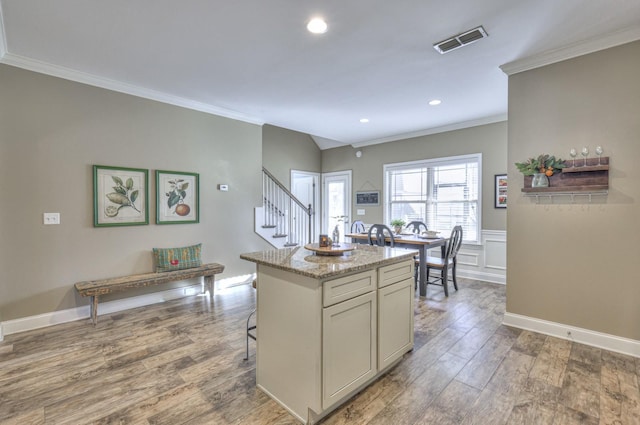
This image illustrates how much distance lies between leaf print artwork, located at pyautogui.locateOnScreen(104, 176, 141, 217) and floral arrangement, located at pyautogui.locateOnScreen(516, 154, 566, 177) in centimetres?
445

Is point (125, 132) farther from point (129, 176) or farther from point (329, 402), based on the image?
point (329, 402)

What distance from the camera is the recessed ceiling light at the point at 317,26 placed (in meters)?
2.45

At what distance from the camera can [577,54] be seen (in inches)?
113

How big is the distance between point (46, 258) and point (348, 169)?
558 centimetres

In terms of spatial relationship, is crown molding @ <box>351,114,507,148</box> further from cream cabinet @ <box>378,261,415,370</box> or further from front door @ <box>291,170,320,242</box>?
cream cabinet @ <box>378,261,415,370</box>

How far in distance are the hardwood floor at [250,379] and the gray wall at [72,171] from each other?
1.94ft

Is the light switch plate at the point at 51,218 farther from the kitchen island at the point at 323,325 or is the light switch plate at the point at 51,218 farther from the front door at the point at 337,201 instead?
the front door at the point at 337,201

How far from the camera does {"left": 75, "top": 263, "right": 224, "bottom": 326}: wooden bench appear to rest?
10.9 feet

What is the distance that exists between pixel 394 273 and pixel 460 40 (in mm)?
2103

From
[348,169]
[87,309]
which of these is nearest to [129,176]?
[87,309]

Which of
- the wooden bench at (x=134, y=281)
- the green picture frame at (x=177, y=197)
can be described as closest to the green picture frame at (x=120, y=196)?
the green picture frame at (x=177, y=197)

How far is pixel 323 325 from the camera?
181cm

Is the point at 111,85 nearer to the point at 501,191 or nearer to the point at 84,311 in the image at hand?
the point at 84,311

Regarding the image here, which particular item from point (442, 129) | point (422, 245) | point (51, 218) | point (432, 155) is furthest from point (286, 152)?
point (51, 218)
